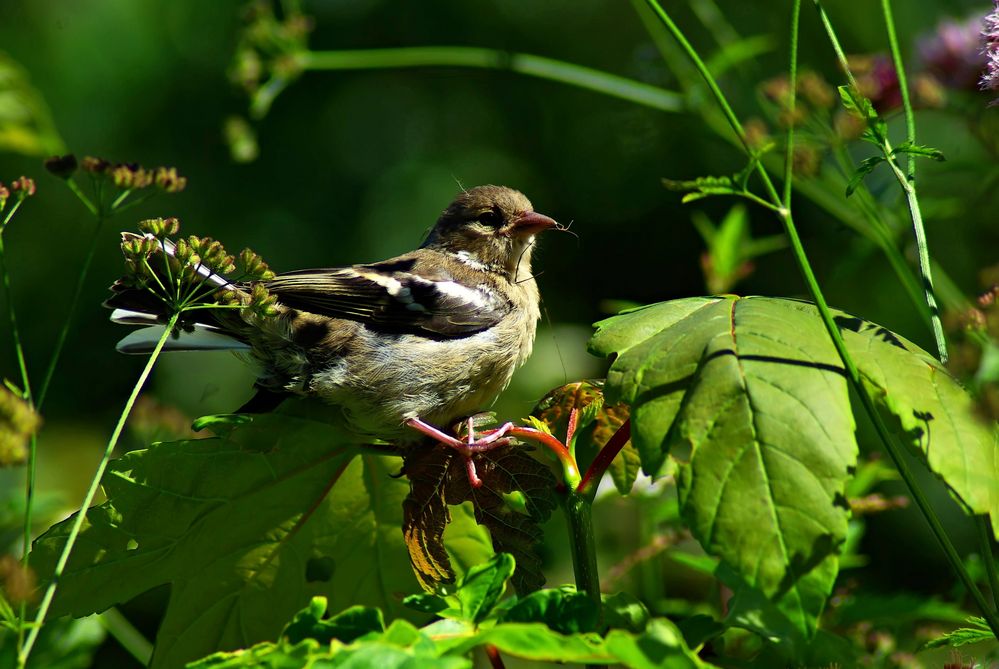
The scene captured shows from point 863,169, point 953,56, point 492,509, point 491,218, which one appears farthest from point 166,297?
point 953,56

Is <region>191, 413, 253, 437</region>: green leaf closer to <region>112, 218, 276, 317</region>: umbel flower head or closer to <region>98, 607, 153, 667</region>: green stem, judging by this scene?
<region>112, 218, 276, 317</region>: umbel flower head

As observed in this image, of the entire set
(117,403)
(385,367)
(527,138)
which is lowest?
(385,367)

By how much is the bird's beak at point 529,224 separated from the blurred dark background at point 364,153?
1789mm

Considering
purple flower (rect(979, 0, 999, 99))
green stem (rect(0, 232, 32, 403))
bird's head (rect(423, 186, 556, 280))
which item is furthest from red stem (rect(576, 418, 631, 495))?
bird's head (rect(423, 186, 556, 280))

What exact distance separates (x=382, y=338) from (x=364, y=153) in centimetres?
464

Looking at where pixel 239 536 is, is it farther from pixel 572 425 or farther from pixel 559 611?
pixel 559 611

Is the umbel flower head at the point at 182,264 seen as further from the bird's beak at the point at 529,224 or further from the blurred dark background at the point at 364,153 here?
the blurred dark background at the point at 364,153

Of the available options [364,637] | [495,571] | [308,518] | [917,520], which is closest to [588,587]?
[495,571]

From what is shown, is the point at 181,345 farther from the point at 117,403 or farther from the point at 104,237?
the point at 104,237

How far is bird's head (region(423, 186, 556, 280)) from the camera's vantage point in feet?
14.2

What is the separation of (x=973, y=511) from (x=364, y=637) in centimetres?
89

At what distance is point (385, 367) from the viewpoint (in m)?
3.33

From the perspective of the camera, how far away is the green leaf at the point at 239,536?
188 centimetres

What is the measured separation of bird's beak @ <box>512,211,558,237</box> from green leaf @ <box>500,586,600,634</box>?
2.79m
